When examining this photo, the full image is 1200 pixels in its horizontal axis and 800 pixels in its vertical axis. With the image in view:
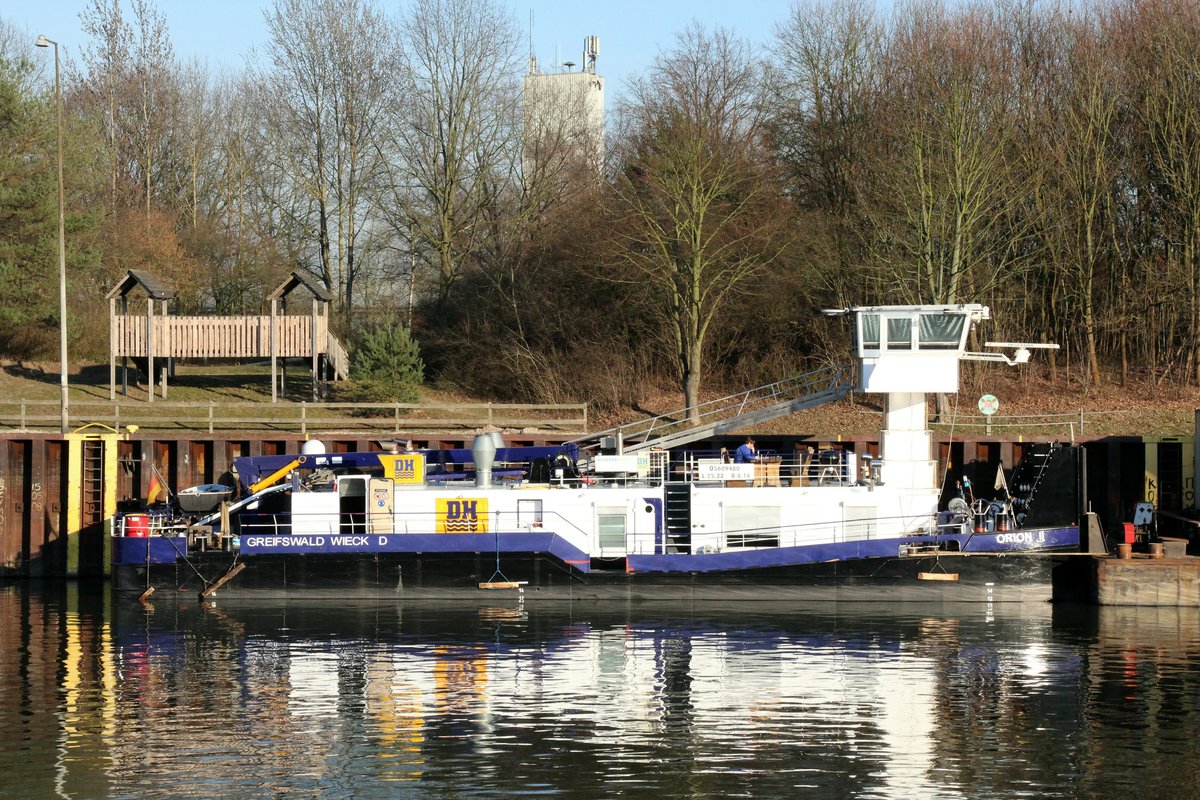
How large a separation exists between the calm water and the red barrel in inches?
76.8

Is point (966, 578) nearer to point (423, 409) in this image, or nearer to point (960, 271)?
point (960, 271)

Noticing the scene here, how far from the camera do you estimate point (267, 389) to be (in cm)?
5084

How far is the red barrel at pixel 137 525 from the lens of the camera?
32.1 metres

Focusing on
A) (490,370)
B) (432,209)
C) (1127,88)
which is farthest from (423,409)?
(1127,88)

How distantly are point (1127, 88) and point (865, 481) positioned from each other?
77.8 ft

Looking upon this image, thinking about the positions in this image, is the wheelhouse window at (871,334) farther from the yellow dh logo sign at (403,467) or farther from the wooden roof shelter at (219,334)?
the wooden roof shelter at (219,334)

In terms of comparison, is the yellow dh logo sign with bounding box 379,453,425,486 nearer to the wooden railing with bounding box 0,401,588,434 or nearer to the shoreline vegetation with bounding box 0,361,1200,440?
the wooden railing with bounding box 0,401,588,434

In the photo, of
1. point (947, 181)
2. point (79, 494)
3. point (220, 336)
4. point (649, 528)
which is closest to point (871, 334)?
point (649, 528)

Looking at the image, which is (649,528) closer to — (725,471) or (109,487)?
(725,471)

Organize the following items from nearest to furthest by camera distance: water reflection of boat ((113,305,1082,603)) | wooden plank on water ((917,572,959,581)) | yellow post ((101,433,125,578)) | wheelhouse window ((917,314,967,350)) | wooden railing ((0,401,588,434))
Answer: wooden plank on water ((917,572,959,581)) < water reflection of boat ((113,305,1082,603)) < wheelhouse window ((917,314,967,350)) < yellow post ((101,433,125,578)) < wooden railing ((0,401,588,434))

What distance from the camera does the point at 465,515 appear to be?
32.1m

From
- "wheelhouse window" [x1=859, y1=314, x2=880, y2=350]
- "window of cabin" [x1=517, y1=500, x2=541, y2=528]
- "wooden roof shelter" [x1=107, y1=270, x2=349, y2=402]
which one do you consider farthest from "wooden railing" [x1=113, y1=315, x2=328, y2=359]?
"wheelhouse window" [x1=859, y1=314, x2=880, y2=350]

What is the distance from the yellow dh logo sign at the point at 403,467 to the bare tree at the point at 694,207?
15508 mm

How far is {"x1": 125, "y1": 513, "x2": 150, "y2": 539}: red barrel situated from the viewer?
32.1 m
